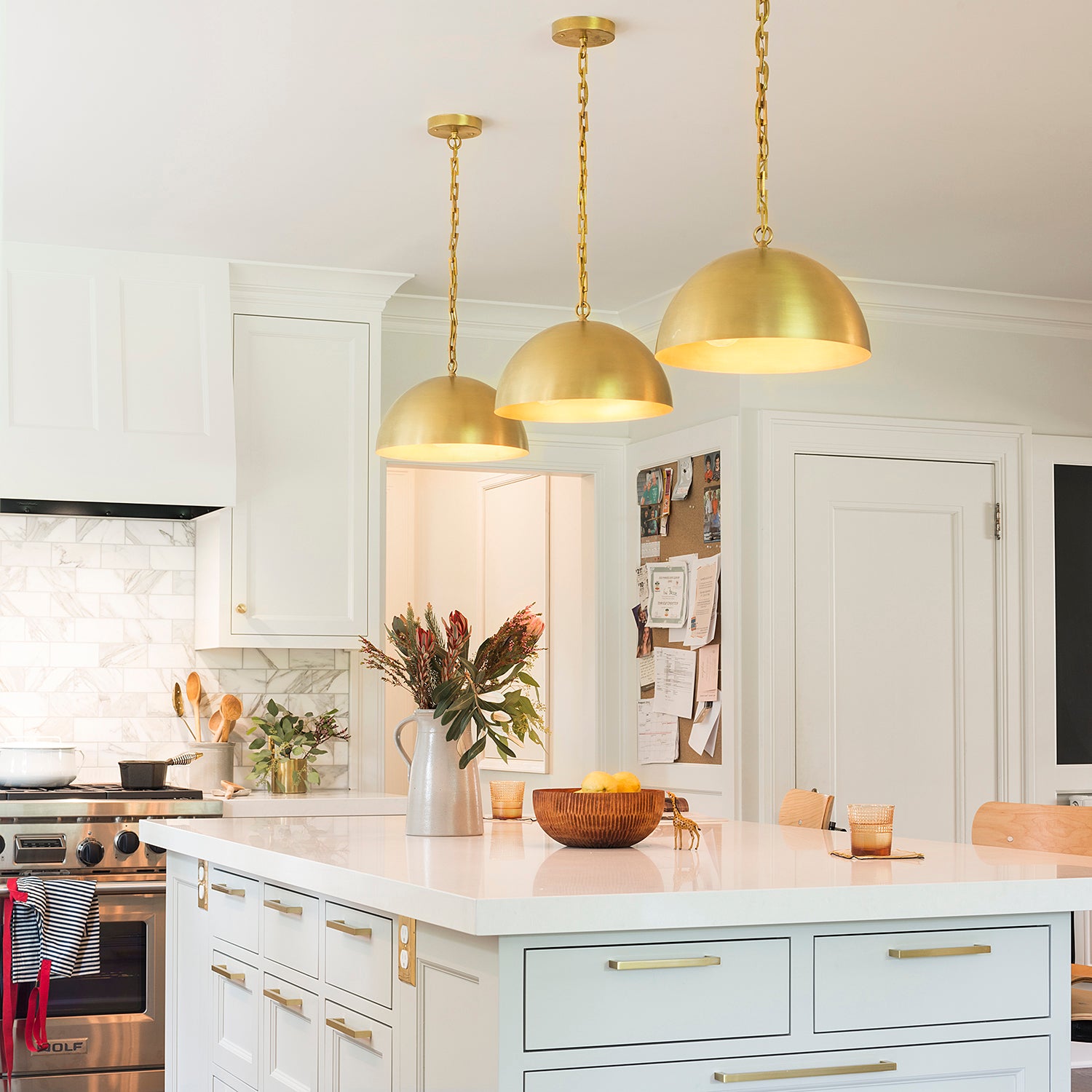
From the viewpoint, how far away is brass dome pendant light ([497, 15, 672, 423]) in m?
2.45

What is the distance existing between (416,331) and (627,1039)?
3399mm

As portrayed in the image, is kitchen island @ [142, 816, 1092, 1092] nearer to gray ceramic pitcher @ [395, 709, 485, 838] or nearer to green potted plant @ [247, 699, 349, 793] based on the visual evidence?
gray ceramic pitcher @ [395, 709, 485, 838]

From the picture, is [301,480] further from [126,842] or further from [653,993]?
[653,993]

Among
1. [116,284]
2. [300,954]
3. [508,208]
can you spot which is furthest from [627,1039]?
[116,284]

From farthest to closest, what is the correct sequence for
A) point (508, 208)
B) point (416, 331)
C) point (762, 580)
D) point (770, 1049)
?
point (416, 331) → point (762, 580) → point (508, 208) → point (770, 1049)

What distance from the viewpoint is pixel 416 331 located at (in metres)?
4.75

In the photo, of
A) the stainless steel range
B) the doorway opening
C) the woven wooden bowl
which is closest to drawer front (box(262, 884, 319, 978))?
the woven wooden bowl

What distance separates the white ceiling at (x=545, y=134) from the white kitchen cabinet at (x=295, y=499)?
31 cm

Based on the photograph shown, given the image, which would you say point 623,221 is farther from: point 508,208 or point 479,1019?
point 479,1019

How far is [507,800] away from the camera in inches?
120

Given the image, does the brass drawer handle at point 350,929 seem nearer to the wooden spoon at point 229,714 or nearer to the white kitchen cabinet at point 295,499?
the white kitchen cabinet at point 295,499

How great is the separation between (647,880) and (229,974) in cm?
121

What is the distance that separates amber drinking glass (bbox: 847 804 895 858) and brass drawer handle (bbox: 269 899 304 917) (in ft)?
3.11

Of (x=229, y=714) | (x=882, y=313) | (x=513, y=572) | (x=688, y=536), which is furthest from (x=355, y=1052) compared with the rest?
(x=513, y=572)
